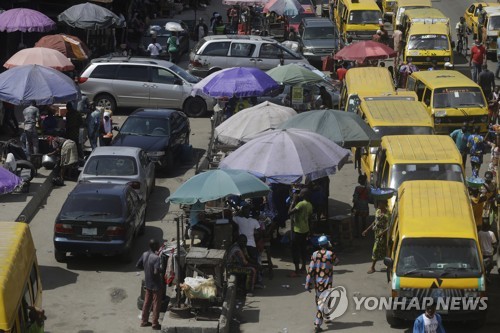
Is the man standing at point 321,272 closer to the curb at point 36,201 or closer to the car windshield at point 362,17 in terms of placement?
the curb at point 36,201

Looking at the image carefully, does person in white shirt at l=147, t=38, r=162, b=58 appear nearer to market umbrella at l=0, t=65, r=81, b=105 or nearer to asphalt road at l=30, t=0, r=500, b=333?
market umbrella at l=0, t=65, r=81, b=105

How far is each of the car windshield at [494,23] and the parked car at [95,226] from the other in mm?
23634

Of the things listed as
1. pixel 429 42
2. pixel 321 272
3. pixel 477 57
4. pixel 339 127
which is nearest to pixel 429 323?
pixel 321 272

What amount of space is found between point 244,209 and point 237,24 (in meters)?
27.3

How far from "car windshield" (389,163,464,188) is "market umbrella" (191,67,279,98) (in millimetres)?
6733

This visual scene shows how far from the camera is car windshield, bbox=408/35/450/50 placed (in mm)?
37406

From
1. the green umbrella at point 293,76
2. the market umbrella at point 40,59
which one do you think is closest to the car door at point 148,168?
the green umbrella at point 293,76

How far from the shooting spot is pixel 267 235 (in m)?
20.8

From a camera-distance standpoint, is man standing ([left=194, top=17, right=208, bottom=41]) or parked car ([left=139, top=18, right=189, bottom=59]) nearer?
parked car ([left=139, top=18, right=189, bottom=59])

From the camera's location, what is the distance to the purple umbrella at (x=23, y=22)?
3281cm

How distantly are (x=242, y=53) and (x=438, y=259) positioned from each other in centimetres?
1963

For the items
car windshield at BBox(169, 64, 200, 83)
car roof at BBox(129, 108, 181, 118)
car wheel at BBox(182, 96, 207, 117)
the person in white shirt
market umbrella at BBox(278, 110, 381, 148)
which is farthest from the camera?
the person in white shirt

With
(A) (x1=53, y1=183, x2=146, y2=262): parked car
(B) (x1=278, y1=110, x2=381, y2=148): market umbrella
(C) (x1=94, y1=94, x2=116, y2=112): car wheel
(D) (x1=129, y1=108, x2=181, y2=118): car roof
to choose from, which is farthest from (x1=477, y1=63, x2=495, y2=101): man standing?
(A) (x1=53, y1=183, x2=146, y2=262): parked car

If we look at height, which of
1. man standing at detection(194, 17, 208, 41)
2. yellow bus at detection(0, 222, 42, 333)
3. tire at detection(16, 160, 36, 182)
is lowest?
man standing at detection(194, 17, 208, 41)
